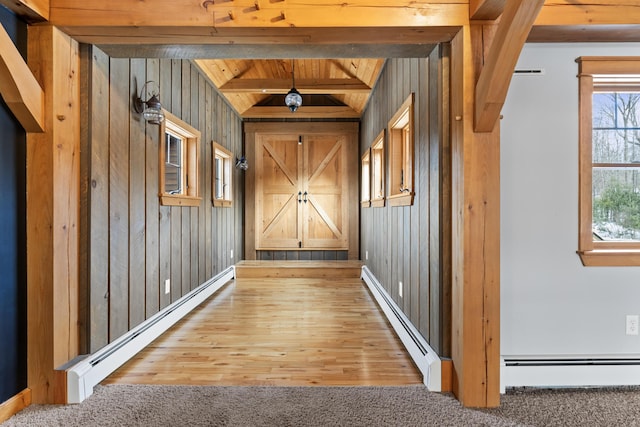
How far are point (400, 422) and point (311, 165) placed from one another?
474 centimetres

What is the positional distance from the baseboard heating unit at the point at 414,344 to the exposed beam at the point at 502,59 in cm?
131

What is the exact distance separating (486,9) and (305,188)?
4438 millimetres

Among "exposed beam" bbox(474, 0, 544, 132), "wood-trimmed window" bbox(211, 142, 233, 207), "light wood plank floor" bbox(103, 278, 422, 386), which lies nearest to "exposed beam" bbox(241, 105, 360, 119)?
"wood-trimmed window" bbox(211, 142, 233, 207)

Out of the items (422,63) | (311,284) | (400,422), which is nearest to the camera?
(400,422)

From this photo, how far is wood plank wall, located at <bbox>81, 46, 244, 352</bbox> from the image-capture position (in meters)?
1.98

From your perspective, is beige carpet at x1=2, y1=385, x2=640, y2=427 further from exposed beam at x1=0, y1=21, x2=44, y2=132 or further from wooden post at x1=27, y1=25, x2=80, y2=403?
exposed beam at x1=0, y1=21, x2=44, y2=132

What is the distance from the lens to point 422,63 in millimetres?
2311

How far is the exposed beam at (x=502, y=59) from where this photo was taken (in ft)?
4.55

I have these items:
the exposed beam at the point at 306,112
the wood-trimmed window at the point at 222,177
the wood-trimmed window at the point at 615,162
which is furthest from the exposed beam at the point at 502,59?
the exposed beam at the point at 306,112

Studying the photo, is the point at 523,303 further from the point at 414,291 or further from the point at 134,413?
the point at 134,413

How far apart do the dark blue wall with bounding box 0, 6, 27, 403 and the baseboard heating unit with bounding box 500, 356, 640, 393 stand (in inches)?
102

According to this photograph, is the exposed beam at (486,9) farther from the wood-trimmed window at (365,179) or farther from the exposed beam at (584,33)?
the wood-trimmed window at (365,179)

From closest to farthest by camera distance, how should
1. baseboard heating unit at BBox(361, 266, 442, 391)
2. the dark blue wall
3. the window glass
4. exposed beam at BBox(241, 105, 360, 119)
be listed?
the dark blue wall < baseboard heating unit at BBox(361, 266, 442, 391) < the window glass < exposed beam at BBox(241, 105, 360, 119)

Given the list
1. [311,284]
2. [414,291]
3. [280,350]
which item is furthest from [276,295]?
[414,291]
